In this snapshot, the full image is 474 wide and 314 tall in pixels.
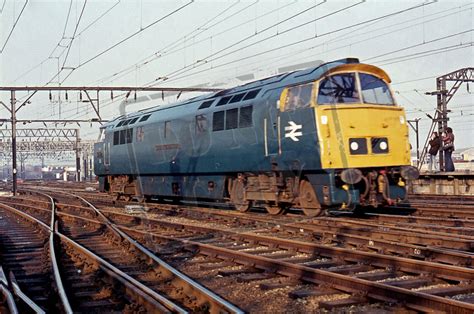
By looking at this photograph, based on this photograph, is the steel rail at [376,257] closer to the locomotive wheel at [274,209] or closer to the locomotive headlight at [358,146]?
the locomotive wheel at [274,209]

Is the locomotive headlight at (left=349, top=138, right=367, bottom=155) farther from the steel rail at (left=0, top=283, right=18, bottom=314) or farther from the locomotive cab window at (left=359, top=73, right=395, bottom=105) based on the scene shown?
the steel rail at (left=0, top=283, right=18, bottom=314)

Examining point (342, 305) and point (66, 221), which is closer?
point (342, 305)

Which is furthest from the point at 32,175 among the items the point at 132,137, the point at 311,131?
the point at 311,131

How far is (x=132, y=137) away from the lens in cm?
2195

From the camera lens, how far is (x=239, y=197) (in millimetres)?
15484

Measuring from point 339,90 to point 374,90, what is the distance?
958 millimetres

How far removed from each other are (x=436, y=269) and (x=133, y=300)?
154 inches

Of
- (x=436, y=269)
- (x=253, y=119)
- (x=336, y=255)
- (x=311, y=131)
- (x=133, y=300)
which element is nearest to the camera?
(x=133, y=300)

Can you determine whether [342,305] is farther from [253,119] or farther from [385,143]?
[253,119]

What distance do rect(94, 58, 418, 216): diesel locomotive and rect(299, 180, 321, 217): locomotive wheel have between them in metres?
0.03

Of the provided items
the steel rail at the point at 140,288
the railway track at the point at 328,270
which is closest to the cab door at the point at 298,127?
the railway track at the point at 328,270

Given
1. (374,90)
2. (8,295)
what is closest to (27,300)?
(8,295)

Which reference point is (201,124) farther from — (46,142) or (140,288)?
(46,142)

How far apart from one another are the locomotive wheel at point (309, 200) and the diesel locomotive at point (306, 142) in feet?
0.09
